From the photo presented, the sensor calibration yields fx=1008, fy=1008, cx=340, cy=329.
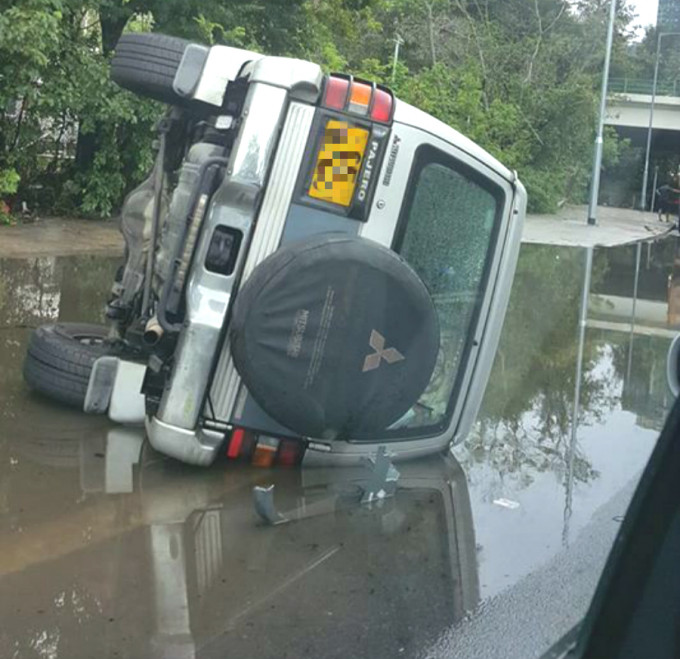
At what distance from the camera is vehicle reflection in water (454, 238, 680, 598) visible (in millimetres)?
5059

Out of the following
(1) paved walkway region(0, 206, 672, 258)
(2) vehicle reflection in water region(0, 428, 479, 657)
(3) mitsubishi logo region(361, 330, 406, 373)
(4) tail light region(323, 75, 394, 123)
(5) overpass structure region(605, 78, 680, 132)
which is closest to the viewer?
(2) vehicle reflection in water region(0, 428, 479, 657)

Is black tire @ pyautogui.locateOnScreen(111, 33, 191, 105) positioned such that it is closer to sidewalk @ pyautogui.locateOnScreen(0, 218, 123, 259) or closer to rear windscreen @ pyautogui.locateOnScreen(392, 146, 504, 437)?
rear windscreen @ pyautogui.locateOnScreen(392, 146, 504, 437)

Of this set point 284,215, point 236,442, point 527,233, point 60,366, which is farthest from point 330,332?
→ point 527,233

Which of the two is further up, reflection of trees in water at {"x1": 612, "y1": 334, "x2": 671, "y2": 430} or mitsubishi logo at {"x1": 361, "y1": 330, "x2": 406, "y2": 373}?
reflection of trees in water at {"x1": 612, "y1": 334, "x2": 671, "y2": 430}

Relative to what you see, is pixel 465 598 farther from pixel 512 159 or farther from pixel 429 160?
pixel 512 159

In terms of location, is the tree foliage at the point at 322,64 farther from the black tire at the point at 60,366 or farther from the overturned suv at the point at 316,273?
the overturned suv at the point at 316,273

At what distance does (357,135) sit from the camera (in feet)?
16.4

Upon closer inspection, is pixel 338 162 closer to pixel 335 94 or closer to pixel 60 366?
pixel 335 94

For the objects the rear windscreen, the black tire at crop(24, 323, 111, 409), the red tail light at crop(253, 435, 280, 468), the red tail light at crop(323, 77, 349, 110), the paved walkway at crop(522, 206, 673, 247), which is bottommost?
the red tail light at crop(253, 435, 280, 468)

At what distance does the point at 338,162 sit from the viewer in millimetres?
5004

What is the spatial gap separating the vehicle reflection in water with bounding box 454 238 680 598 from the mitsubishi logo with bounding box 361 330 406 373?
948 millimetres

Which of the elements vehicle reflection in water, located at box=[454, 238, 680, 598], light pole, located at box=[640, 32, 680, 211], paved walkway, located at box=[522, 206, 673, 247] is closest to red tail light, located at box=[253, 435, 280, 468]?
vehicle reflection in water, located at box=[454, 238, 680, 598]

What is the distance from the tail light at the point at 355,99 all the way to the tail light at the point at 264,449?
5.52ft

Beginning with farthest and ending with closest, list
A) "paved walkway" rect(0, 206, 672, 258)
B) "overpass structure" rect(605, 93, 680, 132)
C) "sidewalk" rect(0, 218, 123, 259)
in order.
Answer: "overpass structure" rect(605, 93, 680, 132) → "paved walkway" rect(0, 206, 672, 258) → "sidewalk" rect(0, 218, 123, 259)
